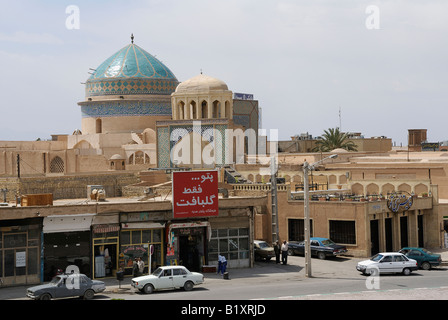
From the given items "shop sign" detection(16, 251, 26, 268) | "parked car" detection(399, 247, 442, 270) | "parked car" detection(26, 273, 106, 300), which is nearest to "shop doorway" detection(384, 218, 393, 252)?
"parked car" detection(399, 247, 442, 270)

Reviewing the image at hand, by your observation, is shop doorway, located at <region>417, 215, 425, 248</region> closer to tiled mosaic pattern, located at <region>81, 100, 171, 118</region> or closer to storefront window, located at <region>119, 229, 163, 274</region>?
storefront window, located at <region>119, 229, 163, 274</region>

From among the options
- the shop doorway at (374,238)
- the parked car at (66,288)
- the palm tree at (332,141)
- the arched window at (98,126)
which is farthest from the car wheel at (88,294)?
the palm tree at (332,141)

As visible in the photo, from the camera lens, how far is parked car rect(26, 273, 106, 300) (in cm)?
2406

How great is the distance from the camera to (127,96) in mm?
62750

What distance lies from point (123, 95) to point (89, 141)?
15.6 ft

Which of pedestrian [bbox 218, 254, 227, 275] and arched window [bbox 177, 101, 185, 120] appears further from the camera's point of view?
arched window [bbox 177, 101, 185, 120]

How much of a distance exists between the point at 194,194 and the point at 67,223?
16.5 ft

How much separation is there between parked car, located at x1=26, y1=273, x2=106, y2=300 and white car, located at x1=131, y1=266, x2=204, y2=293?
129 cm

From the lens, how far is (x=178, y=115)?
177ft

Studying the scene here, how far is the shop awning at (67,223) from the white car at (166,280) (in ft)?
12.4

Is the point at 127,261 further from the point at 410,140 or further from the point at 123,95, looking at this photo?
the point at 410,140

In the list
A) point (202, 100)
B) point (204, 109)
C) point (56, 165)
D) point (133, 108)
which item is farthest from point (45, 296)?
point (133, 108)
